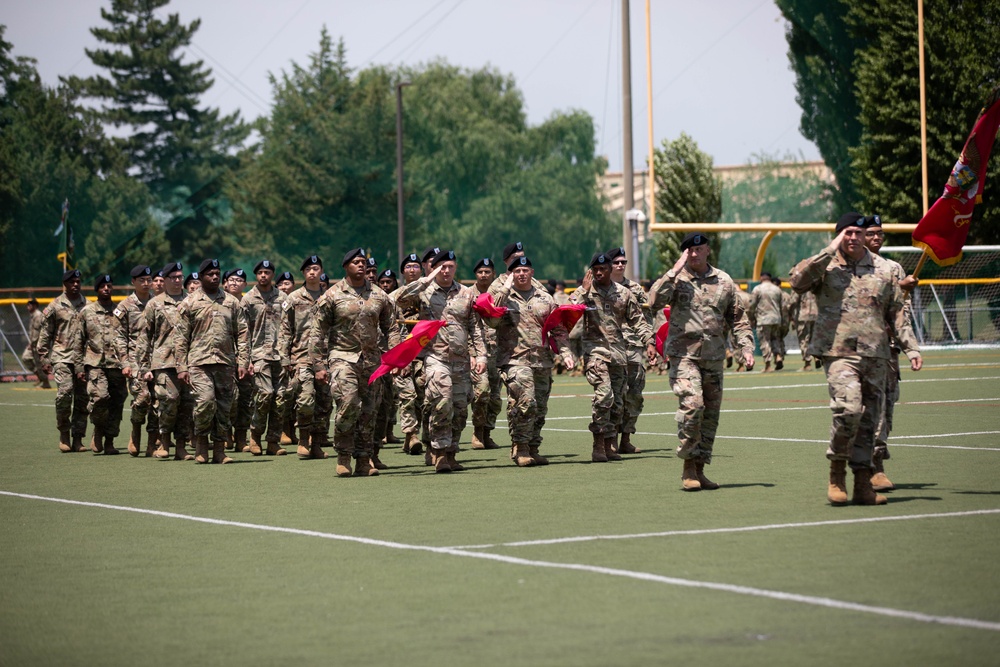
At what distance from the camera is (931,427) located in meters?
19.0

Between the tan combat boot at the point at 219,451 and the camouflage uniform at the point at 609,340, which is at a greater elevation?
the camouflage uniform at the point at 609,340

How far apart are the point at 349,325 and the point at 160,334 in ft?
12.5

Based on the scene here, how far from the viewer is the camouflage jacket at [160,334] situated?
17969 millimetres

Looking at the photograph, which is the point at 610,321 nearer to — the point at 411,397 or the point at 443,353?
the point at 443,353

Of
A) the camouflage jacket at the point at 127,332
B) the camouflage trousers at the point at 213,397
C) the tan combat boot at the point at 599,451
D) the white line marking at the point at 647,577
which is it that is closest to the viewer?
the white line marking at the point at 647,577

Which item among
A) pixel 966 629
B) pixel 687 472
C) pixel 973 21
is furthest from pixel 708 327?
pixel 973 21

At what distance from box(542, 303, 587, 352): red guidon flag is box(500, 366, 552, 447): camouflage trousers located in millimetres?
315

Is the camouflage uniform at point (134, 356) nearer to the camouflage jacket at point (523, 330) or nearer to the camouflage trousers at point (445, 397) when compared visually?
the camouflage trousers at point (445, 397)

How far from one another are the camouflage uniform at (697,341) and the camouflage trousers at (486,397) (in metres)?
4.48

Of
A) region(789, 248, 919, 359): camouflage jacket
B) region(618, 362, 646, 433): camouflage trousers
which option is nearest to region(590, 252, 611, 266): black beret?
region(618, 362, 646, 433): camouflage trousers

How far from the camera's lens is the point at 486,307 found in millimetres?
15742

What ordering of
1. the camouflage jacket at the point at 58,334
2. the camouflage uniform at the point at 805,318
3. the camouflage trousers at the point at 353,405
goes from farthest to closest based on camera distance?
the camouflage uniform at the point at 805,318 < the camouflage jacket at the point at 58,334 < the camouflage trousers at the point at 353,405

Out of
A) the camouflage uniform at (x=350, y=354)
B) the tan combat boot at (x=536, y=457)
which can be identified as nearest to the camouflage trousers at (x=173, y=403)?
the camouflage uniform at (x=350, y=354)

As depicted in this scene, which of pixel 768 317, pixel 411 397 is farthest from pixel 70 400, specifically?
pixel 768 317
